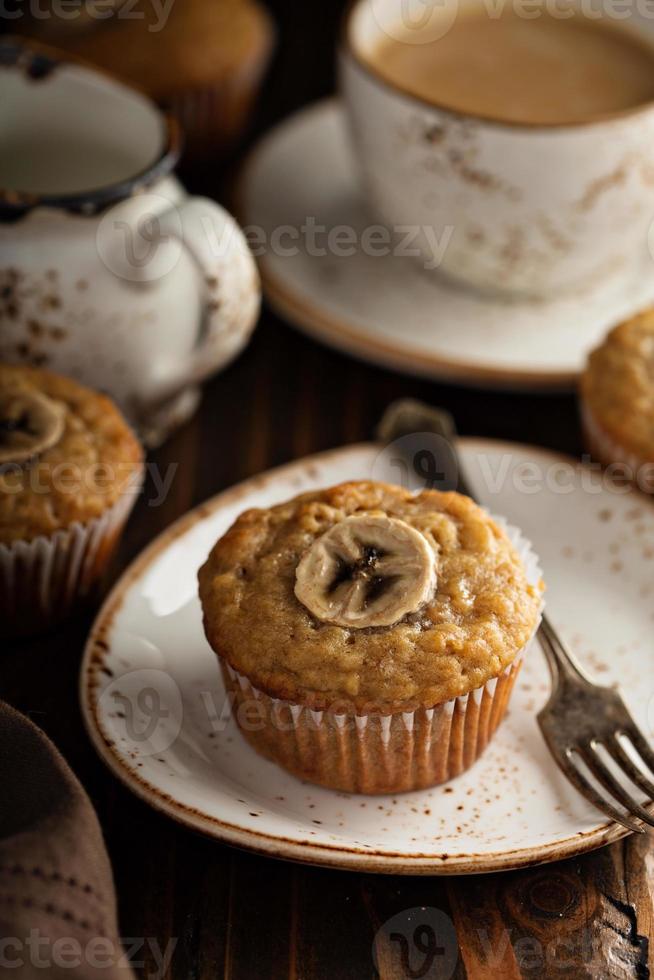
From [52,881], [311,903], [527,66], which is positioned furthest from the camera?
[527,66]

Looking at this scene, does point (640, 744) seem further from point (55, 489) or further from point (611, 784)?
point (55, 489)

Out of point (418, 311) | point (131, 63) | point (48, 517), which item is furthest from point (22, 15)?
point (48, 517)

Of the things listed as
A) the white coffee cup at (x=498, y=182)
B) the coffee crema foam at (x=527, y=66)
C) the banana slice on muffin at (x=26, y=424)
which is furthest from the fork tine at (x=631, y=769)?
the coffee crema foam at (x=527, y=66)

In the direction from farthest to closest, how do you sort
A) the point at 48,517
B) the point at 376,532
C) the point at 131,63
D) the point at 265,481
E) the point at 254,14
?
the point at 254,14, the point at 131,63, the point at 265,481, the point at 48,517, the point at 376,532

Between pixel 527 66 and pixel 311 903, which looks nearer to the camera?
pixel 311 903

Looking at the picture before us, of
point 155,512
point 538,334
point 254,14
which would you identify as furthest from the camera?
point 254,14

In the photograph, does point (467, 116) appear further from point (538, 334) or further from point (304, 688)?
point (304, 688)

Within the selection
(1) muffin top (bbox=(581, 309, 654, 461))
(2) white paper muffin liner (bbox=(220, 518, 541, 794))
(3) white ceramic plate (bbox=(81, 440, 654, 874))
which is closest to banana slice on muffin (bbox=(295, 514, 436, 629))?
(2) white paper muffin liner (bbox=(220, 518, 541, 794))

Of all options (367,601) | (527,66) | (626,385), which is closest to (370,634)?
(367,601)
